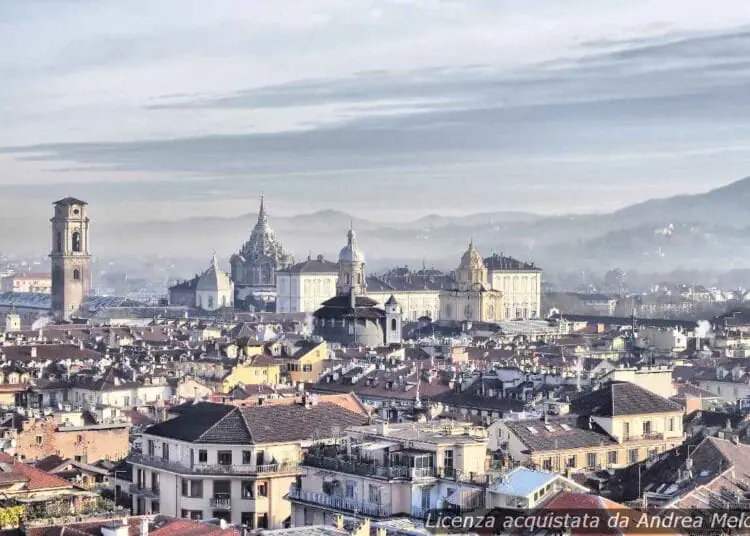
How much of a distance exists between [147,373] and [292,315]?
9752 centimetres

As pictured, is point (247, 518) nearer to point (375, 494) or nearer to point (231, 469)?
point (231, 469)

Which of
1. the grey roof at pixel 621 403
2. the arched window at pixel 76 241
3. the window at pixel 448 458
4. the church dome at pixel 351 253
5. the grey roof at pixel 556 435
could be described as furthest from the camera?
the arched window at pixel 76 241

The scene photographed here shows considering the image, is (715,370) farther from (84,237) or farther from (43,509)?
(84,237)

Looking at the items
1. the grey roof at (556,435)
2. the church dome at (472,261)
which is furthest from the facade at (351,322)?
the grey roof at (556,435)

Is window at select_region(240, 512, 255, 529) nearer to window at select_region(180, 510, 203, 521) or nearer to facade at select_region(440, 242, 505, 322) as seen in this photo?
window at select_region(180, 510, 203, 521)

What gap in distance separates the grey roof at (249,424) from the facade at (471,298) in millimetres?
133215

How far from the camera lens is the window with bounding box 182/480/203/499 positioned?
41.5 metres

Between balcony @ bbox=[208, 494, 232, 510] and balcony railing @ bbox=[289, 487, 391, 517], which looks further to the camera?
balcony @ bbox=[208, 494, 232, 510]

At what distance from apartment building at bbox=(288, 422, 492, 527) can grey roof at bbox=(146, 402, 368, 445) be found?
11.0 ft

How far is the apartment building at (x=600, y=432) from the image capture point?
43.8 metres

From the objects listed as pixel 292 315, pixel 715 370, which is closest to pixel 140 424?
pixel 715 370

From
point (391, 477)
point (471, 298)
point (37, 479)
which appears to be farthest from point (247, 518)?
point (471, 298)

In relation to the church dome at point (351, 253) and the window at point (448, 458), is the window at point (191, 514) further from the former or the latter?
the church dome at point (351, 253)

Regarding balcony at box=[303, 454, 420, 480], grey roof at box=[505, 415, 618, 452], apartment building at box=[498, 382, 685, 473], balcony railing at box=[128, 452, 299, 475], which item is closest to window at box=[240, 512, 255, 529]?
balcony railing at box=[128, 452, 299, 475]
